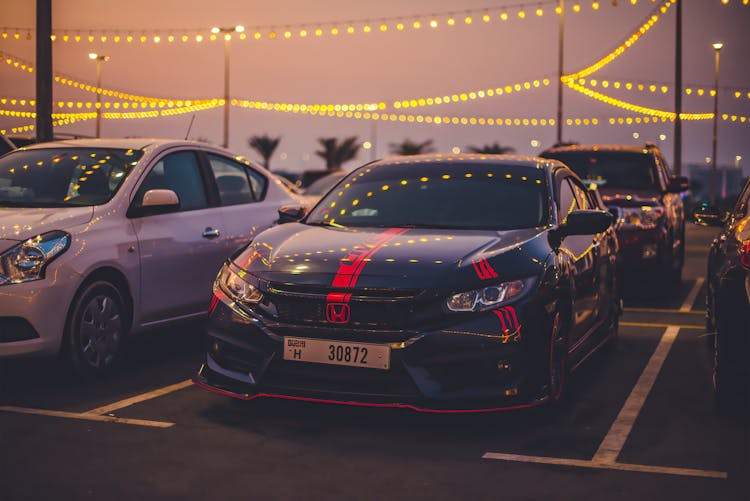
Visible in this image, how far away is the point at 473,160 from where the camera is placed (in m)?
7.76

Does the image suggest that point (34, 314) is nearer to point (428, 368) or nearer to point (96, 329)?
point (96, 329)

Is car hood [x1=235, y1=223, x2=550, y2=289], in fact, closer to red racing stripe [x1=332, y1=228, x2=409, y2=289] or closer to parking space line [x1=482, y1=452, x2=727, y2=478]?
red racing stripe [x1=332, y1=228, x2=409, y2=289]

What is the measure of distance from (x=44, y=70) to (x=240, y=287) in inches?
294

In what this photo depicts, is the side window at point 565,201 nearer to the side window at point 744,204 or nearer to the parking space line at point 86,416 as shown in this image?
the side window at point 744,204

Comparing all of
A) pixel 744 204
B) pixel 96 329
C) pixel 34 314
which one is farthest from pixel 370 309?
pixel 744 204

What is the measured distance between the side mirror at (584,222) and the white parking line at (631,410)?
1.11 metres

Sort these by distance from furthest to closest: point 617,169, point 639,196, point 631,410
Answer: point 617,169
point 639,196
point 631,410

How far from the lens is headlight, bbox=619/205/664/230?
12.8 m

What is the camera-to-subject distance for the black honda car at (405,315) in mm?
5645

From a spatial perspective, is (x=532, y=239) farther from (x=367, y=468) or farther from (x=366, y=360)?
(x=367, y=468)

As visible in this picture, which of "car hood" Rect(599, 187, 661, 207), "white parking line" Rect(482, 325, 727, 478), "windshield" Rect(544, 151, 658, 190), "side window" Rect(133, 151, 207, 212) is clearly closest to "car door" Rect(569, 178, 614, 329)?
"white parking line" Rect(482, 325, 727, 478)

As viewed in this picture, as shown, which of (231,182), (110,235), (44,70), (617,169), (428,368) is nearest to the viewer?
(428,368)

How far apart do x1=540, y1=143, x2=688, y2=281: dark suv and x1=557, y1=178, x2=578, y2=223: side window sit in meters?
4.48

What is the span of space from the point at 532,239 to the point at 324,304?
1407mm
